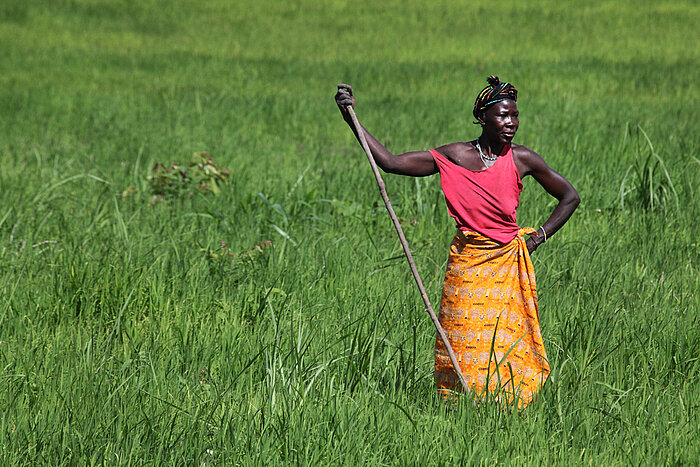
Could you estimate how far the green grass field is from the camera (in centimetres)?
222

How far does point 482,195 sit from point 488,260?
8.4 inches

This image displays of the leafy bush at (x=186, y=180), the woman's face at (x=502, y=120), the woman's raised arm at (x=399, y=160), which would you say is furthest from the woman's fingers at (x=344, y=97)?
the leafy bush at (x=186, y=180)

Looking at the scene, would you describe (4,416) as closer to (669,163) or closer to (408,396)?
(408,396)

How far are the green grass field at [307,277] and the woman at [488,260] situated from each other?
0.14 metres

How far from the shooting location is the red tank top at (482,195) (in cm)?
238

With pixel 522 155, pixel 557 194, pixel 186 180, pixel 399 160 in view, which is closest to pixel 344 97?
pixel 399 160

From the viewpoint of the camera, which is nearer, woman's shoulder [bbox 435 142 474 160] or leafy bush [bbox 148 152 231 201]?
woman's shoulder [bbox 435 142 474 160]

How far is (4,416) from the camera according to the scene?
7.19ft

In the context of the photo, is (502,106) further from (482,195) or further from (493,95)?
(482,195)

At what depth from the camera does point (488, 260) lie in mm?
2400

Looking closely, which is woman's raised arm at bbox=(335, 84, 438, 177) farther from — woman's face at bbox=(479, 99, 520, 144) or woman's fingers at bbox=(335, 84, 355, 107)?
woman's face at bbox=(479, 99, 520, 144)

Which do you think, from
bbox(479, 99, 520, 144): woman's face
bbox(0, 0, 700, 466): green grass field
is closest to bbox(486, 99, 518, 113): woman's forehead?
bbox(479, 99, 520, 144): woman's face

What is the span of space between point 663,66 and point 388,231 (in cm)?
734

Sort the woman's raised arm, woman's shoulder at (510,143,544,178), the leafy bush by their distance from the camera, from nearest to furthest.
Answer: the woman's raised arm → woman's shoulder at (510,143,544,178) → the leafy bush
